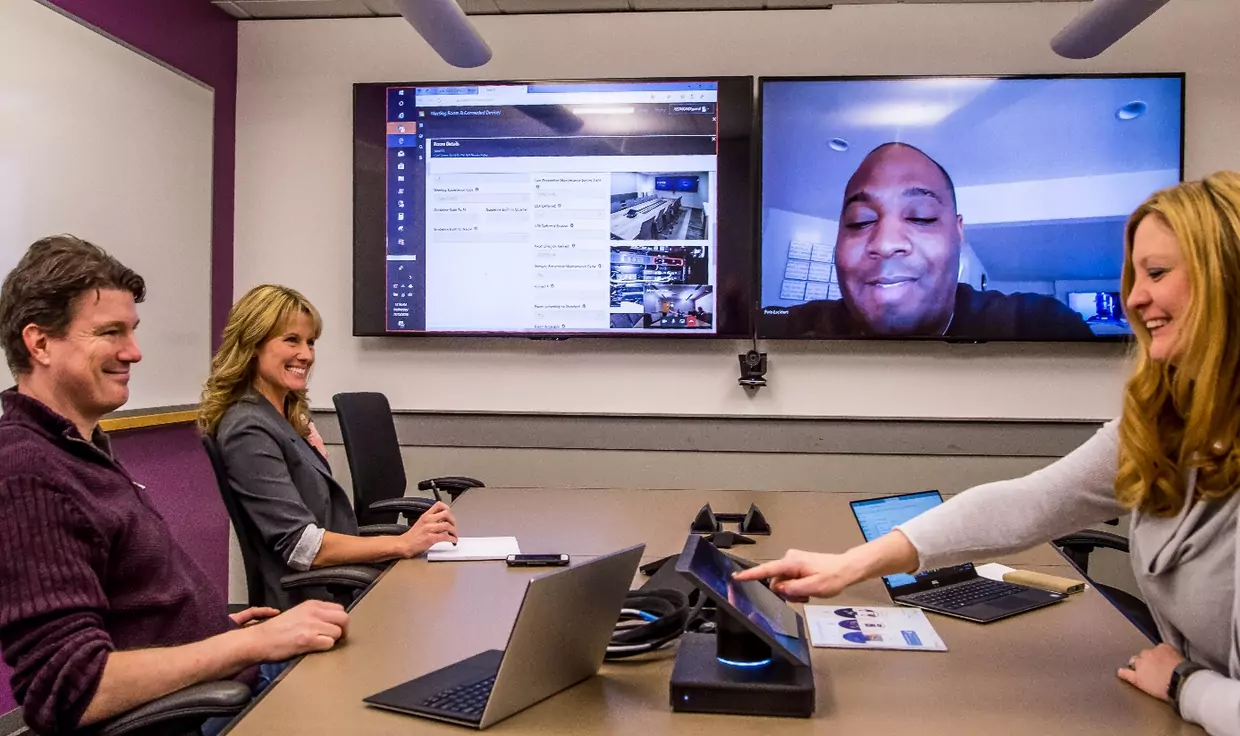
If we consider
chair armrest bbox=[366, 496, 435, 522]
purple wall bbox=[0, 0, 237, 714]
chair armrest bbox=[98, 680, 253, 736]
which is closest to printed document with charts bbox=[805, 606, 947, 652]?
chair armrest bbox=[98, 680, 253, 736]

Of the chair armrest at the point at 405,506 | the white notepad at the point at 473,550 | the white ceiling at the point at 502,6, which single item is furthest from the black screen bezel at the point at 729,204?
the white notepad at the point at 473,550

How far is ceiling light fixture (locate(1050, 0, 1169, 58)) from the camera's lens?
2.61m

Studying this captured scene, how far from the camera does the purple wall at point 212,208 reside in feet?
11.1

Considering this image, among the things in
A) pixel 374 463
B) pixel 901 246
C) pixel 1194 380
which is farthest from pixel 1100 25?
pixel 374 463

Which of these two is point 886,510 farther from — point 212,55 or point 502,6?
point 212,55

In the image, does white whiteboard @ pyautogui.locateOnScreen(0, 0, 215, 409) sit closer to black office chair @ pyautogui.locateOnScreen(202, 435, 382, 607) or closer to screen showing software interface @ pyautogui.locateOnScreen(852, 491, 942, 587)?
black office chair @ pyautogui.locateOnScreen(202, 435, 382, 607)

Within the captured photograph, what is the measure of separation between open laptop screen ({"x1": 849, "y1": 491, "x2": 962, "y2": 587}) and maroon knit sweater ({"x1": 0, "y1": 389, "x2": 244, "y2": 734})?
133 centimetres

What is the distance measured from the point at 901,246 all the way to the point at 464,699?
Result: 9.62 ft

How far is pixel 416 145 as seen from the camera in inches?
151

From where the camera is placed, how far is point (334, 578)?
78.7 inches

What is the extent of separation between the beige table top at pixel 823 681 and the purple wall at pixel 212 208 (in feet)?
7.00

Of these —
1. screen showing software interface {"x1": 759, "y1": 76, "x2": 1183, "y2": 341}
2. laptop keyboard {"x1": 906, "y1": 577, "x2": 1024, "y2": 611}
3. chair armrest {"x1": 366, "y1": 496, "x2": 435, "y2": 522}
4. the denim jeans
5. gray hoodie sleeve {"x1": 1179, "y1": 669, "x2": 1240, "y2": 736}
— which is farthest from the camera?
screen showing software interface {"x1": 759, "y1": 76, "x2": 1183, "y2": 341}

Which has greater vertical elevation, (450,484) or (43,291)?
(43,291)

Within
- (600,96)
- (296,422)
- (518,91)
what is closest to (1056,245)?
(600,96)
